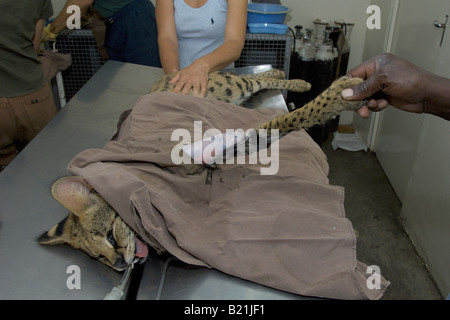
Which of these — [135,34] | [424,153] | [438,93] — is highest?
[438,93]

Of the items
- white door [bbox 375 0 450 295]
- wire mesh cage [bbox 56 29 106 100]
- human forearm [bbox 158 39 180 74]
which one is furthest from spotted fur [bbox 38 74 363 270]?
wire mesh cage [bbox 56 29 106 100]

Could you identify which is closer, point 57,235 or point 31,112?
point 57,235

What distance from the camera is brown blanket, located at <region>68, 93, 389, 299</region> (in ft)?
2.98

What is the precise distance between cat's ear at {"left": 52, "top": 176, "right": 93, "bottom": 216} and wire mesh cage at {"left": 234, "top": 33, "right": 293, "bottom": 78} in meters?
2.20

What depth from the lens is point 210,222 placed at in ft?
3.47

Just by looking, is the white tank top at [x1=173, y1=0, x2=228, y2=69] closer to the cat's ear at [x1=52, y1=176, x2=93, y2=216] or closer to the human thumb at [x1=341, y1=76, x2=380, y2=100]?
the human thumb at [x1=341, y1=76, x2=380, y2=100]

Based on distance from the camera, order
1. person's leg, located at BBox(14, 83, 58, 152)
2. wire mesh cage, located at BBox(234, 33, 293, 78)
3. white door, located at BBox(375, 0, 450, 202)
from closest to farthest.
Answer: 1. person's leg, located at BBox(14, 83, 58, 152)
2. white door, located at BBox(375, 0, 450, 202)
3. wire mesh cage, located at BBox(234, 33, 293, 78)

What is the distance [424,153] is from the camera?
2801mm

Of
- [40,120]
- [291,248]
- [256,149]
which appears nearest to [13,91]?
[40,120]

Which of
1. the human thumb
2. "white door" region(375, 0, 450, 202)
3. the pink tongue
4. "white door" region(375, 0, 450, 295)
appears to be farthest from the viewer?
"white door" region(375, 0, 450, 202)

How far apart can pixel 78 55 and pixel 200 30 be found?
1654 mm

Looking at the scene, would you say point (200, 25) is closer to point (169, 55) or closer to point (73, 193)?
point (169, 55)

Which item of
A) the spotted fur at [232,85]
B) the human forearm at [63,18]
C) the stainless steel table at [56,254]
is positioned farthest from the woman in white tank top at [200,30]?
the human forearm at [63,18]

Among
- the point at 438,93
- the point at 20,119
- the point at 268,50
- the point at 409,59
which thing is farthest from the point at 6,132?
the point at 409,59
